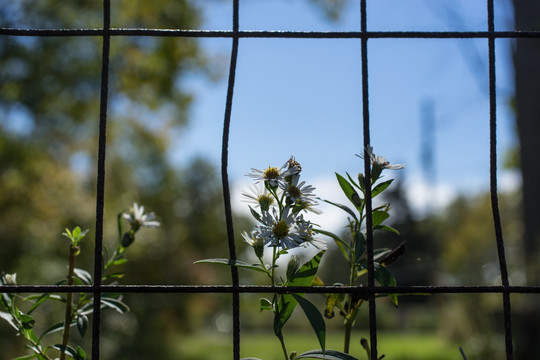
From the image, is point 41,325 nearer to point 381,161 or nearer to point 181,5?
point 181,5

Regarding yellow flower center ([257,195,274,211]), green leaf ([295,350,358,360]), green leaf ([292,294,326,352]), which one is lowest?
green leaf ([295,350,358,360])

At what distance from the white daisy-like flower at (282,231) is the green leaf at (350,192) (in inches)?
3.0

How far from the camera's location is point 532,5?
5641 mm

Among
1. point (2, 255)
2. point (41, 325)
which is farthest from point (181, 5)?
point (41, 325)

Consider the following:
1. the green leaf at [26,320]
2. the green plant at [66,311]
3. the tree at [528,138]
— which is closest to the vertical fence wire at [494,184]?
the green plant at [66,311]

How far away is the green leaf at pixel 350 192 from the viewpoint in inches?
29.4

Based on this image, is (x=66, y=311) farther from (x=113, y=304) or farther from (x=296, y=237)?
(x=296, y=237)

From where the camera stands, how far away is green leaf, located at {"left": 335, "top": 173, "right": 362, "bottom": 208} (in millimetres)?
747

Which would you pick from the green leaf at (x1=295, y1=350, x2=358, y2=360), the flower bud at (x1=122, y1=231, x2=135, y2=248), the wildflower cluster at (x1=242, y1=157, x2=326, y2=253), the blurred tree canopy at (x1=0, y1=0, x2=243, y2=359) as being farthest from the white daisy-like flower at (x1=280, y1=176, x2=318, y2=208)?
the blurred tree canopy at (x1=0, y1=0, x2=243, y2=359)

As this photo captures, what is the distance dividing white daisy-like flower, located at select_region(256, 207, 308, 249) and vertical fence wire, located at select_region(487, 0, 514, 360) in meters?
0.24

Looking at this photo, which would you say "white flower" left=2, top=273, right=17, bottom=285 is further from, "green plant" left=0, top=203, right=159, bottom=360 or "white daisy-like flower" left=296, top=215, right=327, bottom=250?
"white daisy-like flower" left=296, top=215, right=327, bottom=250

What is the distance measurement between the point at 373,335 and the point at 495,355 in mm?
6299

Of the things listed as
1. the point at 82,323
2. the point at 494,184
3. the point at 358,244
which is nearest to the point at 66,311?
the point at 82,323

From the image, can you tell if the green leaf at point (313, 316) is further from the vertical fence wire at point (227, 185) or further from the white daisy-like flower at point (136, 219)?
the white daisy-like flower at point (136, 219)
